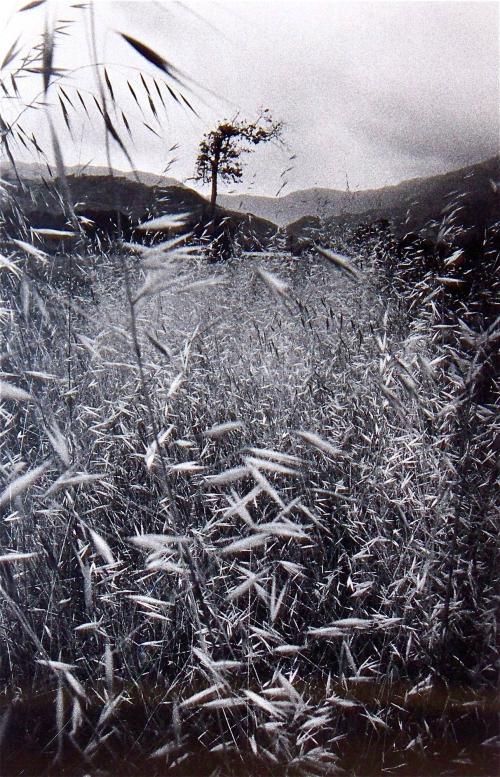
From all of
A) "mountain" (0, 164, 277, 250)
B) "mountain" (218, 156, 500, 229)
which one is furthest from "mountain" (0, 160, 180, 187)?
"mountain" (218, 156, 500, 229)

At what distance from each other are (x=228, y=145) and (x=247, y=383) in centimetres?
46

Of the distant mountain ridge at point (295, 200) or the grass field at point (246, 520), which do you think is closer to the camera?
the grass field at point (246, 520)

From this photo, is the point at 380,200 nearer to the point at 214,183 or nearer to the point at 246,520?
the point at 214,183

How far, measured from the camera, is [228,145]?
944 mm

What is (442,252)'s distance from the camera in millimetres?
1069

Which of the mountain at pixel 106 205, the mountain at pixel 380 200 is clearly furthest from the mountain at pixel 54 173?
the mountain at pixel 380 200

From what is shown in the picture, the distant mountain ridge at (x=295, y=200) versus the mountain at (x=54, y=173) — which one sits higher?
the mountain at (x=54, y=173)

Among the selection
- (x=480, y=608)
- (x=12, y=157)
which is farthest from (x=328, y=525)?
(x=12, y=157)

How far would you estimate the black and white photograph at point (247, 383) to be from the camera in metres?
0.89

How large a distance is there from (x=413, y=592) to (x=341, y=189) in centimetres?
78

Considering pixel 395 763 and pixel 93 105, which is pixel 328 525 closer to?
pixel 395 763

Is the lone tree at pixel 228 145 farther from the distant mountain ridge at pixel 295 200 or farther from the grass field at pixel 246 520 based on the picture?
the grass field at pixel 246 520

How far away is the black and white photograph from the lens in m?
0.89

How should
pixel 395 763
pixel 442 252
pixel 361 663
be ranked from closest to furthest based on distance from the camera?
pixel 395 763
pixel 361 663
pixel 442 252
